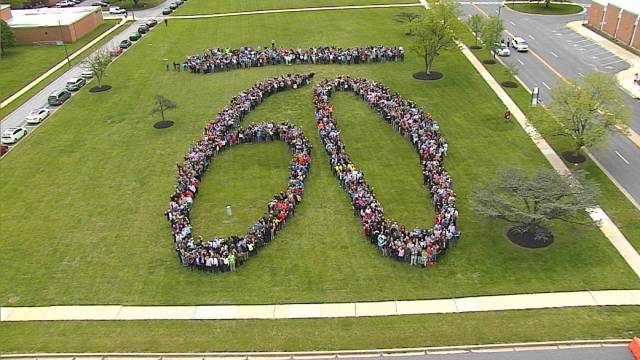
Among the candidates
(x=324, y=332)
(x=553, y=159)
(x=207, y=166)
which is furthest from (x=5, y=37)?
(x=553, y=159)

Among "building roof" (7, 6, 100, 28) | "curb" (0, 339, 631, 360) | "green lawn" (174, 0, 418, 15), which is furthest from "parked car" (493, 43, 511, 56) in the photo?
"building roof" (7, 6, 100, 28)

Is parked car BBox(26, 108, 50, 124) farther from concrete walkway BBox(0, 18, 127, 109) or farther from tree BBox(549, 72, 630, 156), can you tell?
tree BBox(549, 72, 630, 156)

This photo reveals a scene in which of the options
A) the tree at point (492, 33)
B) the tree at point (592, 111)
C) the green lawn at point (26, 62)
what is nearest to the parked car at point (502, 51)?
the tree at point (492, 33)

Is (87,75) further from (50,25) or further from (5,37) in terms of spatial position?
(5,37)

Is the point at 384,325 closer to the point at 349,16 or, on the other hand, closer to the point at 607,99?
the point at 607,99

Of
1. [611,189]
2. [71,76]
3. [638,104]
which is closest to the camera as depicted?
[611,189]

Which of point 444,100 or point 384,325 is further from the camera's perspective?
point 444,100

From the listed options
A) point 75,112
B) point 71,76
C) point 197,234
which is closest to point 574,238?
point 197,234

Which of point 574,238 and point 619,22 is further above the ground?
point 619,22
